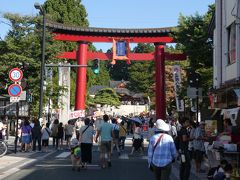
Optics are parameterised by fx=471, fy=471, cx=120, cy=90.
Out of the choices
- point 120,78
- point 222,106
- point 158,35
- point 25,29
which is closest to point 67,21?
point 158,35

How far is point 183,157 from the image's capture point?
11875 mm

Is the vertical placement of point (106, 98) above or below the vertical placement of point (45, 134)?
above

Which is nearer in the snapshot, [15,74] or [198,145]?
[198,145]

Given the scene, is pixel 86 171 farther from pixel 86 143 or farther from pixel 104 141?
pixel 104 141

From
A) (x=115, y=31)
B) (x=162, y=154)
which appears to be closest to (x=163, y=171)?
(x=162, y=154)

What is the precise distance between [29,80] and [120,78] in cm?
10964

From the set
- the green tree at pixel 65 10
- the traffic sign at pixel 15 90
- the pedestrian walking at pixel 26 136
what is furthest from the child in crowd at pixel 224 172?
the green tree at pixel 65 10

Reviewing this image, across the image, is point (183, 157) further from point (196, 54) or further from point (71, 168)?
point (196, 54)

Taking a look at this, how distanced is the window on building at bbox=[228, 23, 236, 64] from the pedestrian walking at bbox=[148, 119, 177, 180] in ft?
38.6

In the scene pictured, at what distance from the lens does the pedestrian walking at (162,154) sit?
367 inches

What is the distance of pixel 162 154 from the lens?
9.33m

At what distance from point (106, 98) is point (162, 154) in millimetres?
84247

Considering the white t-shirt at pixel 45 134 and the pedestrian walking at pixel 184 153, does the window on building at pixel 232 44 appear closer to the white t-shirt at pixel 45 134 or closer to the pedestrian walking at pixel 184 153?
the pedestrian walking at pixel 184 153

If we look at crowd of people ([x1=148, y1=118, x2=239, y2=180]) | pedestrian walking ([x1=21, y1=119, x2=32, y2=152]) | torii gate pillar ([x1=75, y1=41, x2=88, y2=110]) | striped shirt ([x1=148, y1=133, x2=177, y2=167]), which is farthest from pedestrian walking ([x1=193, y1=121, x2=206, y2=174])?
torii gate pillar ([x1=75, y1=41, x2=88, y2=110])
